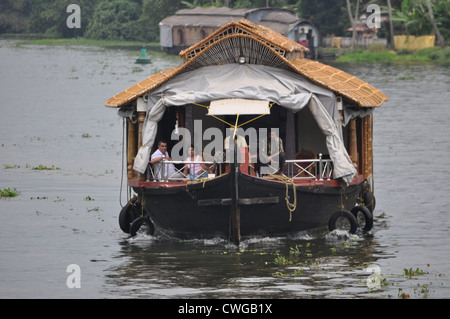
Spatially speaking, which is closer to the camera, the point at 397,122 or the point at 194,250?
the point at 194,250

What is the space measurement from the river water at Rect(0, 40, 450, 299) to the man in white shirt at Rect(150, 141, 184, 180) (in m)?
1.32

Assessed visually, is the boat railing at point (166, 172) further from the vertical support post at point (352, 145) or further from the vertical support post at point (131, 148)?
the vertical support post at point (352, 145)

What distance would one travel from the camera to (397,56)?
270 ft

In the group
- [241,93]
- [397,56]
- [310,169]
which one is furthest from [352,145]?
[397,56]

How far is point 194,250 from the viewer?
1914 centimetres

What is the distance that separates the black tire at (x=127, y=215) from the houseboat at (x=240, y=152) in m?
0.02

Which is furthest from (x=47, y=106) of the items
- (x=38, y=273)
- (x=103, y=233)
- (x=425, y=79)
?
(x=38, y=273)

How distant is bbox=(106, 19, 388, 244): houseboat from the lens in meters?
18.7

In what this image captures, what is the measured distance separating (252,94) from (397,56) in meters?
65.0

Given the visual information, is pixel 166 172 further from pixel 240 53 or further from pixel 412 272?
pixel 412 272

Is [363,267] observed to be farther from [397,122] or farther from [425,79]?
[425,79]

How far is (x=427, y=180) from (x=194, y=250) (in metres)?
11.1

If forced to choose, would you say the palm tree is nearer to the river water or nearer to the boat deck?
the river water

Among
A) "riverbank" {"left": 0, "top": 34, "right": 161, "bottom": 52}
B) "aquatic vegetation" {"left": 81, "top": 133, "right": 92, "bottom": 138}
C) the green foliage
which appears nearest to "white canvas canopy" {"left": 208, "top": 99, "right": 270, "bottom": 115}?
"aquatic vegetation" {"left": 81, "top": 133, "right": 92, "bottom": 138}
